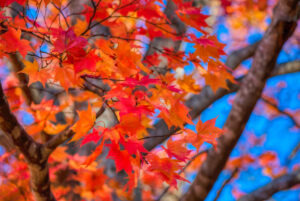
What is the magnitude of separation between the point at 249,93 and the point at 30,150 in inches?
56.5

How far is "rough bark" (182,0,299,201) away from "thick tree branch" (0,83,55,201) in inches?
35.1

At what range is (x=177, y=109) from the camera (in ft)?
4.18

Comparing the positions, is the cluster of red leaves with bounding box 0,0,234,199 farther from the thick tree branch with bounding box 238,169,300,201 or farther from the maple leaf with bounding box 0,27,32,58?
the thick tree branch with bounding box 238,169,300,201

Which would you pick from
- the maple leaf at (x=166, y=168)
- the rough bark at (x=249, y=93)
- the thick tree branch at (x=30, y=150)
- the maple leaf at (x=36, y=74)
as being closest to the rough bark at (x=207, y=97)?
the rough bark at (x=249, y=93)

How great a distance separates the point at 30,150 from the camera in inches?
49.8

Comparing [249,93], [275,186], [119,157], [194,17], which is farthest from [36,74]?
[275,186]

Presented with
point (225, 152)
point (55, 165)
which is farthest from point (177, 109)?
point (55, 165)

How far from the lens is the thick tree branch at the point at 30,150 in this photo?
1152 millimetres

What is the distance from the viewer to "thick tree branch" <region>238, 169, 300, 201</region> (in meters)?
1.53

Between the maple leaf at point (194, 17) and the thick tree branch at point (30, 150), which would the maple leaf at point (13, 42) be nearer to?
the thick tree branch at point (30, 150)

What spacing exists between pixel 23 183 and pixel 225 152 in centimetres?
183

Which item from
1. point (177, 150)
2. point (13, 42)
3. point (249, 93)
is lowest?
point (177, 150)

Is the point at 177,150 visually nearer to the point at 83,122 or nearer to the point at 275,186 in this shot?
the point at 83,122

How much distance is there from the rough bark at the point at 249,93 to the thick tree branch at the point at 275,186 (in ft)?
0.86
